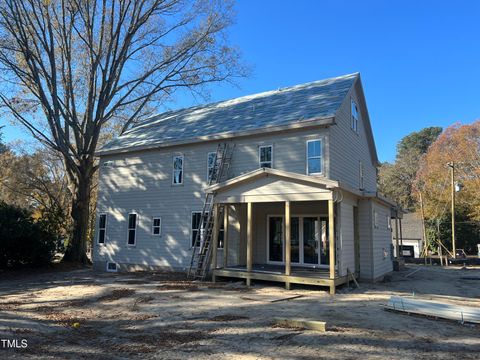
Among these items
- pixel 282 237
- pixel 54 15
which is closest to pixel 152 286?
pixel 282 237

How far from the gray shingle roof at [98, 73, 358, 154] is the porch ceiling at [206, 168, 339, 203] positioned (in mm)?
2712

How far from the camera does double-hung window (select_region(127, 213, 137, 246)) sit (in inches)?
706

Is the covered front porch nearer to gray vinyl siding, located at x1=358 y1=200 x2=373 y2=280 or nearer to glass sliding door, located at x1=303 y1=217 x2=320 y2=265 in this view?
glass sliding door, located at x1=303 y1=217 x2=320 y2=265

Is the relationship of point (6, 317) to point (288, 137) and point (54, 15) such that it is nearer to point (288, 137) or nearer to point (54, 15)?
point (288, 137)

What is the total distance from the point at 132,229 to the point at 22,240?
5.48 metres

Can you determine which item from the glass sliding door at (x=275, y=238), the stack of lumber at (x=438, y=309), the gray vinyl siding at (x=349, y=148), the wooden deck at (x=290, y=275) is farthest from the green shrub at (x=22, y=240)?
the stack of lumber at (x=438, y=309)

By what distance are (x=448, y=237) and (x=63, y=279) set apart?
33054 mm

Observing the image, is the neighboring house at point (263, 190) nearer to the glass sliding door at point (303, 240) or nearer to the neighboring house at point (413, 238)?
the glass sliding door at point (303, 240)

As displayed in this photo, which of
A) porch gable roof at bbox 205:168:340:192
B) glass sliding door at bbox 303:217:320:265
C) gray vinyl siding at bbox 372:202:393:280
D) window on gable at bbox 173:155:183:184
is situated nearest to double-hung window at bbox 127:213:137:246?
window on gable at bbox 173:155:183:184

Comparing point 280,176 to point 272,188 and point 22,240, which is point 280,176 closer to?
point 272,188

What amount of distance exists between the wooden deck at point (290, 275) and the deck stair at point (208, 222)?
96 centimetres

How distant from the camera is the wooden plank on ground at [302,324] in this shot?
674 cm

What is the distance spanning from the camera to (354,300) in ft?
33.1

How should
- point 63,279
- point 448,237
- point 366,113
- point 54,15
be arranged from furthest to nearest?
1. point 448,237
2. point 54,15
3. point 366,113
4. point 63,279
